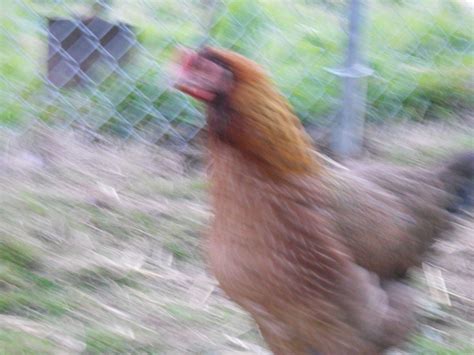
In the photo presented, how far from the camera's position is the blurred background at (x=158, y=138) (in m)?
2.69

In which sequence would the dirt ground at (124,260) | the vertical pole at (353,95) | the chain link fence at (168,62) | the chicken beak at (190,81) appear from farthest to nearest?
the chain link fence at (168,62)
the vertical pole at (353,95)
the dirt ground at (124,260)
the chicken beak at (190,81)

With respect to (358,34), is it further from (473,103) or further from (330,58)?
(473,103)

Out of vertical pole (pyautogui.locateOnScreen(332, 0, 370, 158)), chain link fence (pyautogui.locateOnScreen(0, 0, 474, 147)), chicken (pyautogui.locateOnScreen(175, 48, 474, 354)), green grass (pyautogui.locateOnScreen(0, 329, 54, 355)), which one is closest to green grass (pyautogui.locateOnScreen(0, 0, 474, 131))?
chain link fence (pyautogui.locateOnScreen(0, 0, 474, 147))

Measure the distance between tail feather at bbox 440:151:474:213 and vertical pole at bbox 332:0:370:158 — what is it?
971 millimetres

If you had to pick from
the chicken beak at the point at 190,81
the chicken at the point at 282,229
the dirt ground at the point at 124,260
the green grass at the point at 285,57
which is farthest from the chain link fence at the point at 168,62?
the chicken beak at the point at 190,81

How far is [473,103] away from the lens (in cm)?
407

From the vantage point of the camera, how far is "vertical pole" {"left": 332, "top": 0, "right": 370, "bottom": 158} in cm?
337

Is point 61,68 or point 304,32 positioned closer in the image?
point 61,68

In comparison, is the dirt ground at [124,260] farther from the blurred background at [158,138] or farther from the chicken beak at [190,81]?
the chicken beak at [190,81]

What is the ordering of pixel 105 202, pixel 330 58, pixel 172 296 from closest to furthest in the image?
pixel 172 296 < pixel 105 202 < pixel 330 58

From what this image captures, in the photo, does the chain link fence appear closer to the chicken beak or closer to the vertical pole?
the vertical pole

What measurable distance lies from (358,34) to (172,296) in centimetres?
120

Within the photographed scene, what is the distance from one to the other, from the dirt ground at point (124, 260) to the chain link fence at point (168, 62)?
0.43 feet

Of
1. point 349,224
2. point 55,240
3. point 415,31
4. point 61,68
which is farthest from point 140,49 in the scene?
point 349,224
